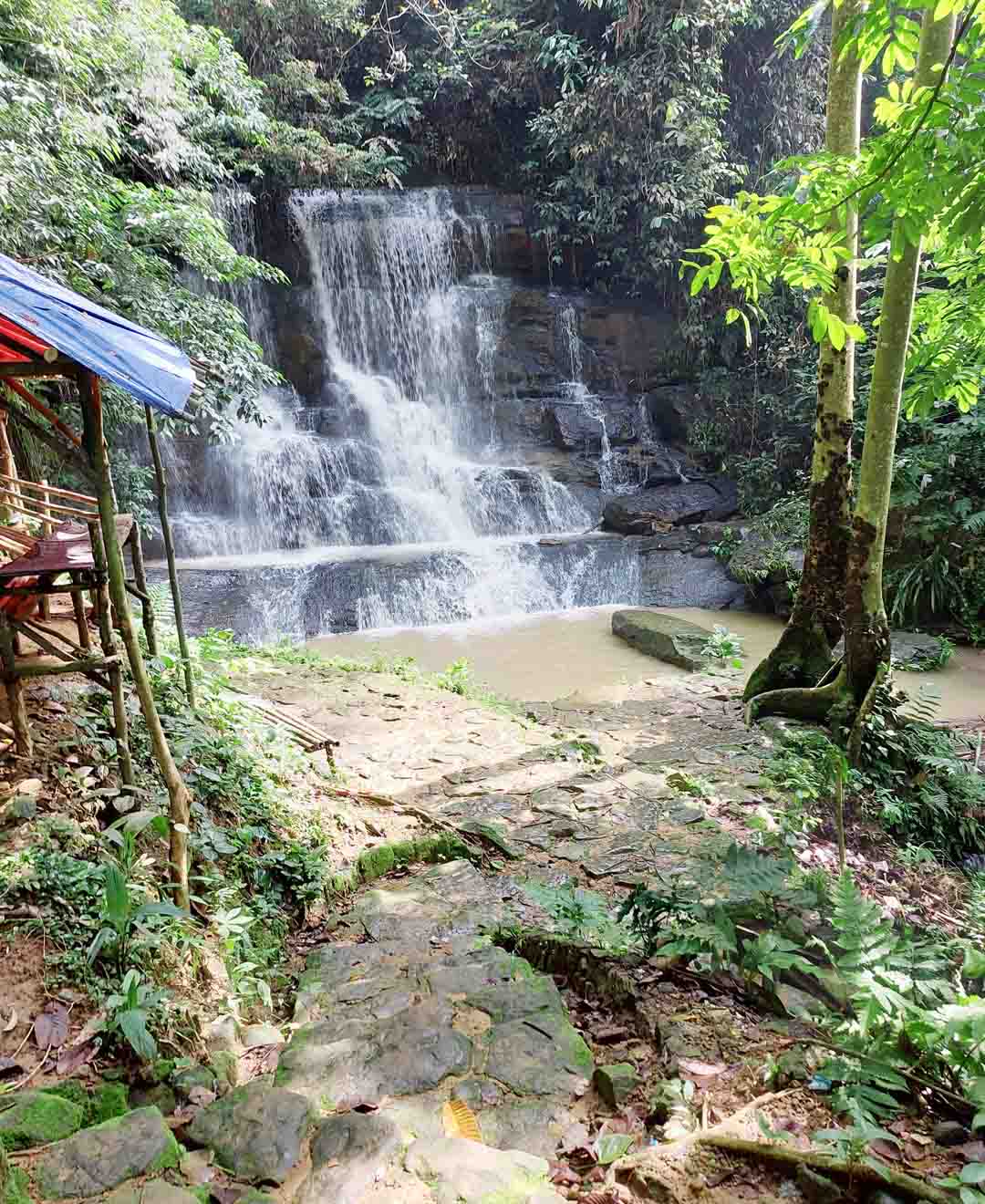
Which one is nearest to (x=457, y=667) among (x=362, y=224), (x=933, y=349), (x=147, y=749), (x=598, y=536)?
(x=147, y=749)

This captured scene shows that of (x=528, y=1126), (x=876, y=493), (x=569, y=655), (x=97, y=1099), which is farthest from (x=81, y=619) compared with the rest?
(x=569, y=655)

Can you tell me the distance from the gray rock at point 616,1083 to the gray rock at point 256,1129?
789mm

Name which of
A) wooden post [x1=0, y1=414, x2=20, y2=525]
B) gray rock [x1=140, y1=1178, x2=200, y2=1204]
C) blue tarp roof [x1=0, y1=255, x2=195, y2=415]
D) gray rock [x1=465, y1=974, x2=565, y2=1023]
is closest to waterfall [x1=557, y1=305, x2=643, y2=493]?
wooden post [x1=0, y1=414, x2=20, y2=525]

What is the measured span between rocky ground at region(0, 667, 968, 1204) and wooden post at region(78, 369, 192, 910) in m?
0.65

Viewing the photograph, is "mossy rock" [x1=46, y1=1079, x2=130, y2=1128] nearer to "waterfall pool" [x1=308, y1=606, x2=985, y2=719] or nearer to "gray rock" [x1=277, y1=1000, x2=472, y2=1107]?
"gray rock" [x1=277, y1=1000, x2=472, y2=1107]

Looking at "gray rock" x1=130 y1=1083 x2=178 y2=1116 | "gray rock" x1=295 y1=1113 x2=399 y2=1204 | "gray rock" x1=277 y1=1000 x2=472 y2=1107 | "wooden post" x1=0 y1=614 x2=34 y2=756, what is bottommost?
"gray rock" x1=277 y1=1000 x2=472 y2=1107

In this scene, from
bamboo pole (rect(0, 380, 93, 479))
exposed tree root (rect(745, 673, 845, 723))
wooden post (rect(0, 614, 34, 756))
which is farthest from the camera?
exposed tree root (rect(745, 673, 845, 723))

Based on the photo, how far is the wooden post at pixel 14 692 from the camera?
3123mm

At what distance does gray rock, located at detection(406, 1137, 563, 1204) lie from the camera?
5.74 feet

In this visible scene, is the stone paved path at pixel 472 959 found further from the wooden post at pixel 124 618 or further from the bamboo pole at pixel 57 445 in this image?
the bamboo pole at pixel 57 445

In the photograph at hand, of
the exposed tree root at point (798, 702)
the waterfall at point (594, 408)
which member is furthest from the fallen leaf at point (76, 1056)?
the waterfall at point (594, 408)

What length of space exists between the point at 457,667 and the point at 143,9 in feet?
24.0

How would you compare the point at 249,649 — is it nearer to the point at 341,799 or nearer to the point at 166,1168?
the point at 341,799

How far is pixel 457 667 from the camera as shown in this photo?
7664mm
